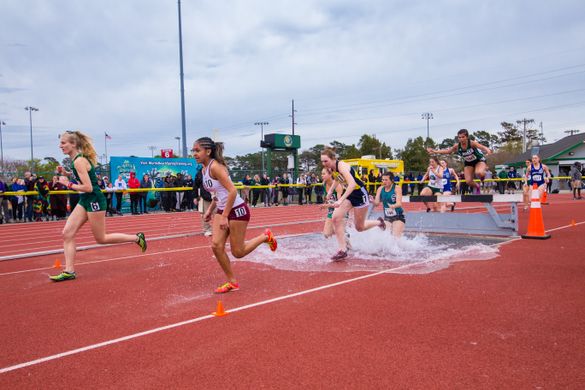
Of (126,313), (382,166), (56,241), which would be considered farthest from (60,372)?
(382,166)

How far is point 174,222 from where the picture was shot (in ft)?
51.6

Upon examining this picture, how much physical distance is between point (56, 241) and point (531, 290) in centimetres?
1113

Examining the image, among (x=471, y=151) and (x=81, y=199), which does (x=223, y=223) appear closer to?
(x=81, y=199)

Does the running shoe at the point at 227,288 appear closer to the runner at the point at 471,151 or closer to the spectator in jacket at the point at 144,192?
the runner at the point at 471,151

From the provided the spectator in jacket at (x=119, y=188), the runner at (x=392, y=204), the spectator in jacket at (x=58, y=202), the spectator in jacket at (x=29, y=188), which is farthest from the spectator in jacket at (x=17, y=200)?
the runner at (x=392, y=204)

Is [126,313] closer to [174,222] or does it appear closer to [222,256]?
[222,256]

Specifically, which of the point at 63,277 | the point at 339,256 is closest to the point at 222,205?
the point at 339,256

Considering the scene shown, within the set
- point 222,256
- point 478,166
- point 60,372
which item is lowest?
point 60,372

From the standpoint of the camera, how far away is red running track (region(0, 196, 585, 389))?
126 inches

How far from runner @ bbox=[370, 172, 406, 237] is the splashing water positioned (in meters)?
0.26

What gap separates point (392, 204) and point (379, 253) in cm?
151

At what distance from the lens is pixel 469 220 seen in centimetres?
1053

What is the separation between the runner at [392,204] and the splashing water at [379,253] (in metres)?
0.26

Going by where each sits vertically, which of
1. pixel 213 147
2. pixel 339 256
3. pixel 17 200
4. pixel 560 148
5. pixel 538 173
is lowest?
pixel 339 256
